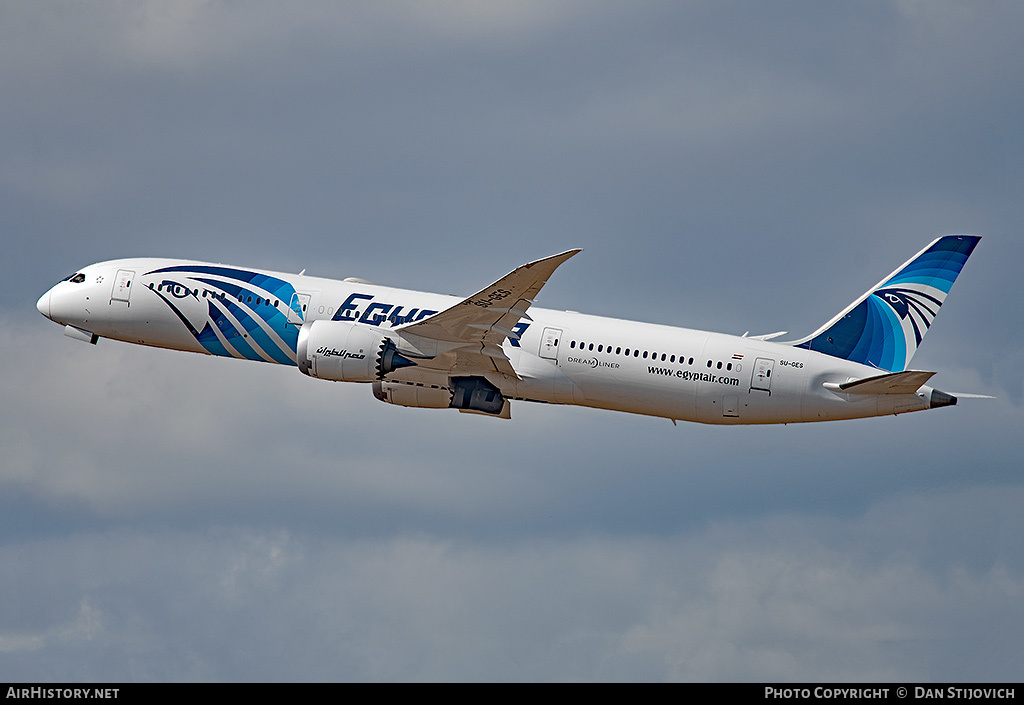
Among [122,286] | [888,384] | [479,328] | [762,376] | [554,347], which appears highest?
[122,286]

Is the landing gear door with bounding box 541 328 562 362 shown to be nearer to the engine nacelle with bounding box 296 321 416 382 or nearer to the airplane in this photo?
the airplane

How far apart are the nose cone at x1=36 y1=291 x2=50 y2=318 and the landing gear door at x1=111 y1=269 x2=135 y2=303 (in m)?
4.23

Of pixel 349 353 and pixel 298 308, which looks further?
pixel 298 308

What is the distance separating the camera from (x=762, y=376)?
52375mm

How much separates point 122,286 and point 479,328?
17658 mm

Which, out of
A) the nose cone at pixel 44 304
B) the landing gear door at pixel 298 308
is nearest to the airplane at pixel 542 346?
the landing gear door at pixel 298 308

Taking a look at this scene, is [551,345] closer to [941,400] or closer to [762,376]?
[762,376]

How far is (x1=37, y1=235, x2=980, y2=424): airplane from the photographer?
5216 cm

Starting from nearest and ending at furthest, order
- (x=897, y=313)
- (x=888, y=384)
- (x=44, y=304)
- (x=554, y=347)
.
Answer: (x=888, y=384)
(x=554, y=347)
(x=897, y=313)
(x=44, y=304)

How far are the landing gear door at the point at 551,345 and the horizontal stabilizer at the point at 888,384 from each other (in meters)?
11.2

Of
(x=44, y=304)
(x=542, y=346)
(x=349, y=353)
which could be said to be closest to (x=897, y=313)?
(x=542, y=346)

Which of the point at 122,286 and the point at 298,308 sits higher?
the point at 122,286
